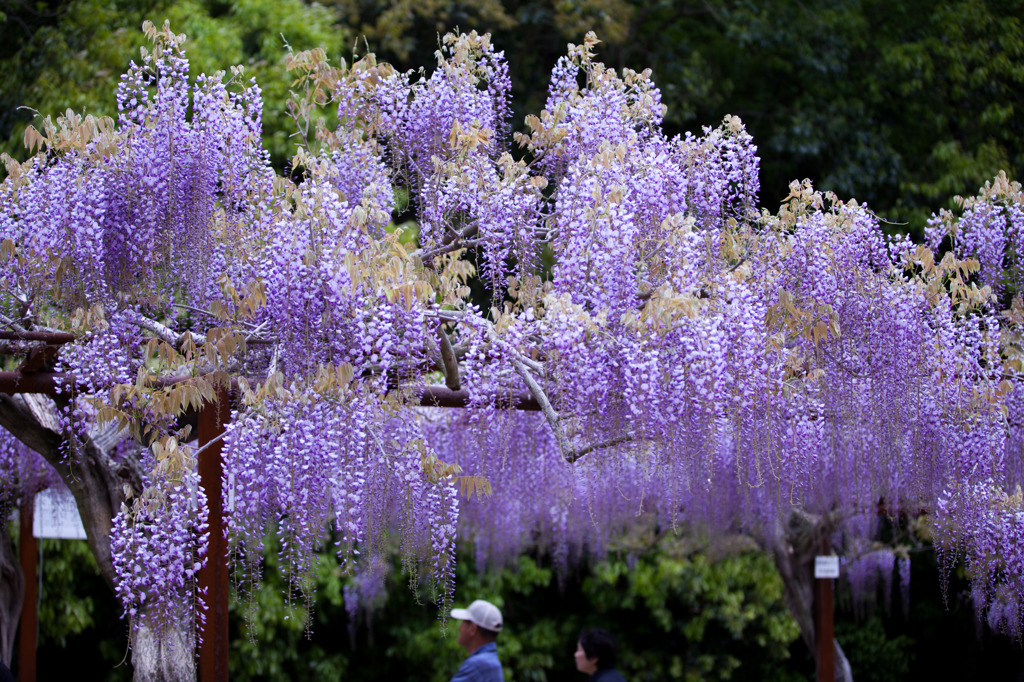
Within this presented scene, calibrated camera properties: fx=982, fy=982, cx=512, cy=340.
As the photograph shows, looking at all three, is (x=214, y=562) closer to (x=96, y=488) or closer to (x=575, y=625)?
(x=96, y=488)

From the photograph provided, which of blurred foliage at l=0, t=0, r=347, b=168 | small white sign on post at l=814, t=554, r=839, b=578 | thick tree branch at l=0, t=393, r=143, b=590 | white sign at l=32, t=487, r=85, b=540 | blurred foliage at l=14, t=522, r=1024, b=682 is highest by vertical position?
blurred foliage at l=0, t=0, r=347, b=168

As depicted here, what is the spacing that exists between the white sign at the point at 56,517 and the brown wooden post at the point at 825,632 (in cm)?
470

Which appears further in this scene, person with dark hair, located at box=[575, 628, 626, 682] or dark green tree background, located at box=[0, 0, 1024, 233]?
dark green tree background, located at box=[0, 0, 1024, 233]

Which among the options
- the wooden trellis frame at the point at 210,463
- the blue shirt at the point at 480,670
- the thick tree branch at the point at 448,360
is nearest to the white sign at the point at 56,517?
the wooden trellis frame at the point at 210,463

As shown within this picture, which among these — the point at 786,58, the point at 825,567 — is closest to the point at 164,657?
the point at 825,567

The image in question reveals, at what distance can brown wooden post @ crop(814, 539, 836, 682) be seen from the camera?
6551 millimetres

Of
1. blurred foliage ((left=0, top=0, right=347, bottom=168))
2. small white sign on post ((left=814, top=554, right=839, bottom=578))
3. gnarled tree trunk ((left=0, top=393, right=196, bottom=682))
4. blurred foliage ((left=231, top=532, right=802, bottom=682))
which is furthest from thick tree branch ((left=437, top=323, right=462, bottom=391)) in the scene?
Result: blurred foliage ((left=231, top=532, right=802, bottom=682))

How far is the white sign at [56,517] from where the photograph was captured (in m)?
5.51

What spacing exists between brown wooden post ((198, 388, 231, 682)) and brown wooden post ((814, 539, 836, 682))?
14.3 feet

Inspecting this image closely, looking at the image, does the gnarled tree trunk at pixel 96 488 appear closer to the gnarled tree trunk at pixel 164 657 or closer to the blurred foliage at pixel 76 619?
the gnarled tree trunk at pixel 164 657

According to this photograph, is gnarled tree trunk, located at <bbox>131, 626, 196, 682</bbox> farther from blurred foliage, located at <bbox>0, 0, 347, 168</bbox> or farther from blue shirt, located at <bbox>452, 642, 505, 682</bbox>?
blurred foliage, located at <bbox>0, 0, 347, 168</bbox>

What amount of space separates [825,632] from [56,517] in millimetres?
4902

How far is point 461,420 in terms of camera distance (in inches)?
203

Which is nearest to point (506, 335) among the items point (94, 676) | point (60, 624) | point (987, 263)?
point (987, 263)
